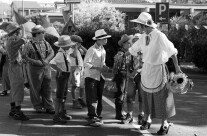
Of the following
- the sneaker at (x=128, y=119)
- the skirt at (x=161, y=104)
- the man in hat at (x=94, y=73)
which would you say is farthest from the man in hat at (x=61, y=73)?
the skirt at (x=161, y=104)

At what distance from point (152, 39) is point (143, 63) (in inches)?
22.7

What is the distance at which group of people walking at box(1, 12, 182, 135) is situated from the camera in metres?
6.59

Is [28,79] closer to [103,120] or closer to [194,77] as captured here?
[103,120]

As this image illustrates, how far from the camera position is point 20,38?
302 inches

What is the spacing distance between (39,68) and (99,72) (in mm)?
1406

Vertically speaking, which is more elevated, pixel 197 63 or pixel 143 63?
pixel 143 63

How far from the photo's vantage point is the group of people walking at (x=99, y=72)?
21.6 ft

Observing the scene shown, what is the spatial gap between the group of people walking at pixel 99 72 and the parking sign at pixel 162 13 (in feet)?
22.5

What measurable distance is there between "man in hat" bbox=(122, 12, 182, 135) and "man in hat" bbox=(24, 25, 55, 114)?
223cm

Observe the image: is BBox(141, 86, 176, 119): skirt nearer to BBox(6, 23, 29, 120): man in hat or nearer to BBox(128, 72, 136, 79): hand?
BBox(128, 72, 136, 79): hand

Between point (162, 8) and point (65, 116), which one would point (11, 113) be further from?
point (162, 8)

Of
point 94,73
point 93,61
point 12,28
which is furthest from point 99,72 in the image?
point 12,28

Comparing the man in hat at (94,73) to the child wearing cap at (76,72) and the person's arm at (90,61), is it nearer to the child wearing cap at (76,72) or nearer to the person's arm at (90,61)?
the person's arm at (90,61)

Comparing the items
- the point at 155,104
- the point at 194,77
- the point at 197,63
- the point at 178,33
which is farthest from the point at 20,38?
the point at 178,33
